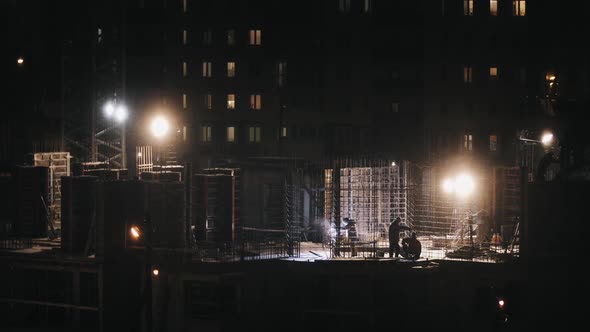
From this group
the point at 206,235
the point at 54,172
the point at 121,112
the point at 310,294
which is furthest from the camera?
the point at 121,112

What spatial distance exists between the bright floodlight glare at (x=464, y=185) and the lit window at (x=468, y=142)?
2555 cm

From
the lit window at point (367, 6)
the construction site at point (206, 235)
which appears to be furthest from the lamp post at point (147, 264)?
the lit window at point (367, 6)

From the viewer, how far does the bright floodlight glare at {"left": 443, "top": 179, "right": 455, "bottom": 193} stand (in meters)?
48.7

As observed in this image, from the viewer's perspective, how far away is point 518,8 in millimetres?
73625

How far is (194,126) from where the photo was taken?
2985 inches

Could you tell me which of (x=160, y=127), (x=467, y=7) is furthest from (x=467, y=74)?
(x=160, y=127)

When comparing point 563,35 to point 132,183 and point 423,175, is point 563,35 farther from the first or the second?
point 132,183

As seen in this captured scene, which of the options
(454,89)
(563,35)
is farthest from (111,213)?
(454,89)

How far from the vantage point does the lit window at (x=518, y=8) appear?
241 ft

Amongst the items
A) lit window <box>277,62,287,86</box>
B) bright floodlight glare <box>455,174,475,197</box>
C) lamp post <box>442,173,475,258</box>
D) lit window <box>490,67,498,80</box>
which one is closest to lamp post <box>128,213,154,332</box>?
lamp post <box>442,173,475,258</box>

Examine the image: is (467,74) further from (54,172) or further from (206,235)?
(206,235)

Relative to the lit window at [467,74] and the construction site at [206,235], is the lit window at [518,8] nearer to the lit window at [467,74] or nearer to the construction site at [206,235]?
the lit window at [467,74]

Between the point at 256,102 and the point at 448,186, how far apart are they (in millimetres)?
28485

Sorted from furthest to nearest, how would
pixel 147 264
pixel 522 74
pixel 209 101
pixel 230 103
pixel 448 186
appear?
pixel 209 101, pixel 230 103, pixel 522 74, pixel 448 186, pixel 147 264
